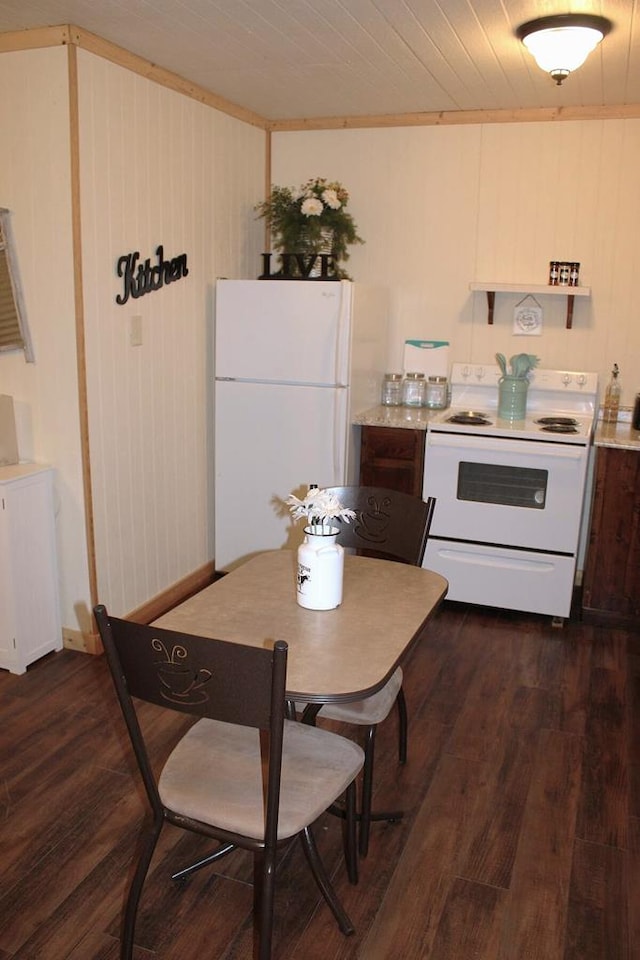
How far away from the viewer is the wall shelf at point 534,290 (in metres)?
3.88

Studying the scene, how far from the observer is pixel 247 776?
178 cm

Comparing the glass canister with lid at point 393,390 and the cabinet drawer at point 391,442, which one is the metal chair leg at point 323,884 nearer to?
the cabinet drawer at point 391,442

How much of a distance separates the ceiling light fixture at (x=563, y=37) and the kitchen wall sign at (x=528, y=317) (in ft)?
4.63

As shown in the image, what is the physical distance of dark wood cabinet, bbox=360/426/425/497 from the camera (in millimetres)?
3871

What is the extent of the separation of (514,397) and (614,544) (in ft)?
2.80

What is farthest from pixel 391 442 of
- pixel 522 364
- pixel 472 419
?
pixel 522 364

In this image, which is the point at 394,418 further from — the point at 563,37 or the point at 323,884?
the point at 323,884

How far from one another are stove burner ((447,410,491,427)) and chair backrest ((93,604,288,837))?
2.51m

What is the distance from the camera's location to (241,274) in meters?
4.25

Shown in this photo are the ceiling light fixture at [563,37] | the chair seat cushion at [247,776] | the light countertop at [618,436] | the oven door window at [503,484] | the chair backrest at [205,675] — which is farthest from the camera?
the oven door window at [503,484]

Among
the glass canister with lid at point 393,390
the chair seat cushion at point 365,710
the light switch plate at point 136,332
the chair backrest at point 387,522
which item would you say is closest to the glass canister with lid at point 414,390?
the glass canister with lid at point 393,390

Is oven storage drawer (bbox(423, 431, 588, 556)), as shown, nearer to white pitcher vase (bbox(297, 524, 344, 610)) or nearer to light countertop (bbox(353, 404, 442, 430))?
light countertop (bbox(353, 404, 442, 430))

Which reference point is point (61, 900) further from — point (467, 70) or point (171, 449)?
point (467, 70)

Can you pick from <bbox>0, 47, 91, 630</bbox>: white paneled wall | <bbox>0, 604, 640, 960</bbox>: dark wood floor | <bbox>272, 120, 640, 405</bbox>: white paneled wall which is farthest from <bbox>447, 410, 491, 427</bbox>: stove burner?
<bbox>0, 47, 91, 630</bbox>: white paneled wall
